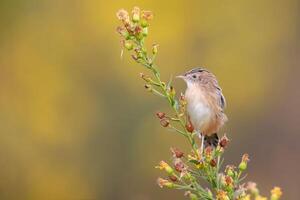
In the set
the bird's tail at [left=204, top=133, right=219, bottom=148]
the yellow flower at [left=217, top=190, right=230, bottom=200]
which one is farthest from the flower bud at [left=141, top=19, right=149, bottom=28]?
the bird's tail at [left=204, top=133, right=219, bottom=148]

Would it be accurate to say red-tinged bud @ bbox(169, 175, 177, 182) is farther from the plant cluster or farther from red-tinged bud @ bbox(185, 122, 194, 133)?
red-tinged bud @ bbox(185, 122, 194, 133)

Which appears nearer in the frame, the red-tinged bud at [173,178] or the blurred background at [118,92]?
the red-tinged bud at [173,178]

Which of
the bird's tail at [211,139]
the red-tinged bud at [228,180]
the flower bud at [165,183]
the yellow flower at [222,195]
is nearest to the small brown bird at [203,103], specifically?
the bird's tail at [211,139]

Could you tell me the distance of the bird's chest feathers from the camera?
731 cm

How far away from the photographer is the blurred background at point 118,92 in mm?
21547

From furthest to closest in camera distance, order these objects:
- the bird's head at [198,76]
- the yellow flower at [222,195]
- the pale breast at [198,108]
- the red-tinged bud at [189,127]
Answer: the pale breast at [198,108] < the bird's head at [198,76] < the red-tinged bud at [189,127] < the yellow flower at [222,195]

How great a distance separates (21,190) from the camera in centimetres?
2178

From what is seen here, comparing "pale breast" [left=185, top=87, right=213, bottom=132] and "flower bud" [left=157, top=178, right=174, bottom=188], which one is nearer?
"flower bud" [left=157, top=178, right=174, bottom=188]

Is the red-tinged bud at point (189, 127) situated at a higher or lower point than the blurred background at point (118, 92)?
lower

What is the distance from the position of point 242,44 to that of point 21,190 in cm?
909

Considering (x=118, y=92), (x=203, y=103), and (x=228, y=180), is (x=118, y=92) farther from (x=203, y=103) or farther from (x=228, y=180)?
(x=228, y=180)

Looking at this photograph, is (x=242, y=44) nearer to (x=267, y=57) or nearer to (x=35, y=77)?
(x=267, y=57)

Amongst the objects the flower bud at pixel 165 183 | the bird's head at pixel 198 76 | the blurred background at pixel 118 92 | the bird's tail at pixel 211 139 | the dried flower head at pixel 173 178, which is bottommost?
the flower bud at pixel 165 183

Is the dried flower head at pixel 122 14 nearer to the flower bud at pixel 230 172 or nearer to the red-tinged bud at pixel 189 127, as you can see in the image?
the red-tinged bud at pixel 189 127
